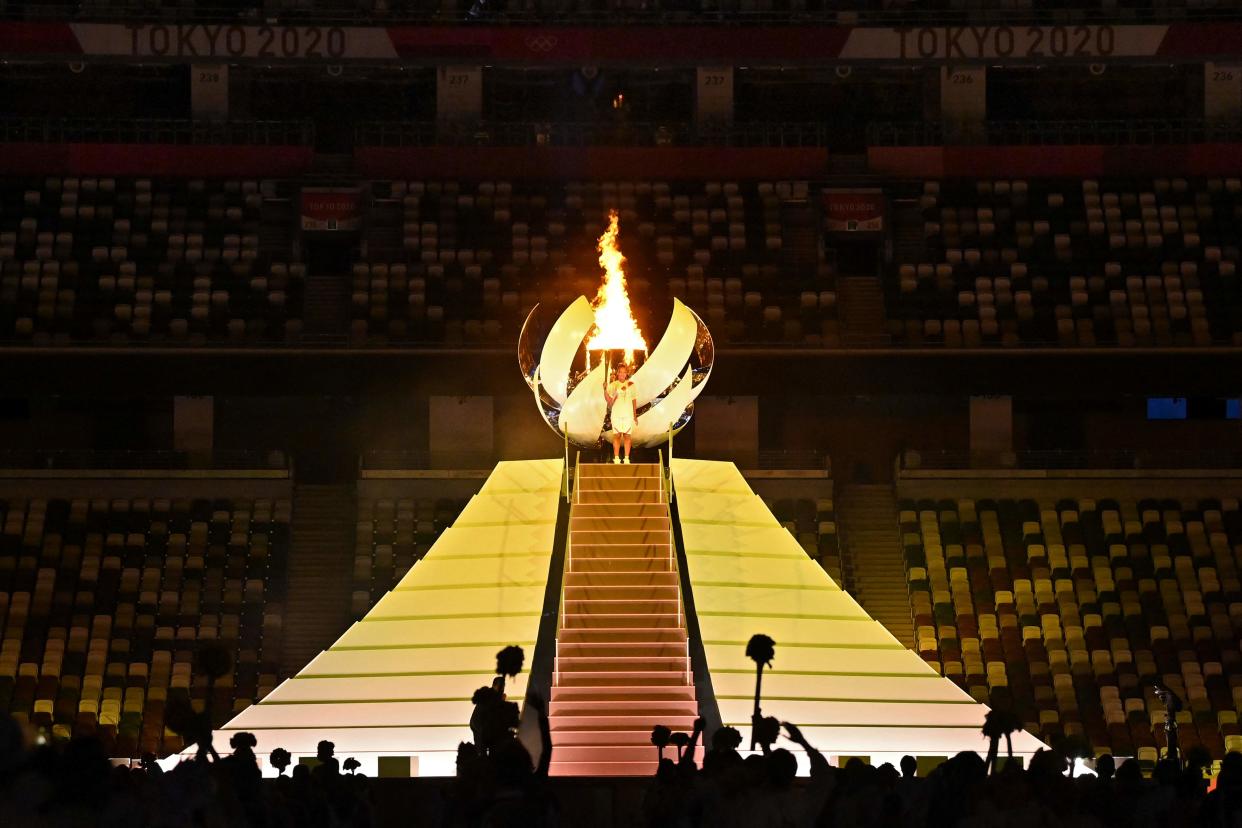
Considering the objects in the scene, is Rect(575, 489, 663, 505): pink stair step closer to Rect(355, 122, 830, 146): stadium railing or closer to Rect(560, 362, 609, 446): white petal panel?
Rect(560, 362, 609, 446): white petal panel

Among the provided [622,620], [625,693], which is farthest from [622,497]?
[625,693]

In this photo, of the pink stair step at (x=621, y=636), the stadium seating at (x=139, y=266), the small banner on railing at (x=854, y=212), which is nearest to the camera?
the pink stair step at (x=621, y=636)

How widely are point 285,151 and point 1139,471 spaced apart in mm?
16453

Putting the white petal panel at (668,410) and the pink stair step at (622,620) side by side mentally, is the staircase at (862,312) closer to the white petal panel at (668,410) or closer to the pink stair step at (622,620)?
the white petal panel at (668,410)

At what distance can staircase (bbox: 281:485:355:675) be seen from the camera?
36750 millimetres

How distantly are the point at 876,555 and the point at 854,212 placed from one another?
7.50 m

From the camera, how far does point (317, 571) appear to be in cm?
3831

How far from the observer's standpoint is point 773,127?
45125 millimetres

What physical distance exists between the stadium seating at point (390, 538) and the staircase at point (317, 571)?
32 cm

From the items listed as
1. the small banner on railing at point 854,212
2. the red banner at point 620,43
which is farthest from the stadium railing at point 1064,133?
the small banner on railing at point 854,212

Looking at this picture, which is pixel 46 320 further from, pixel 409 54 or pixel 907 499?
pixel 907 499

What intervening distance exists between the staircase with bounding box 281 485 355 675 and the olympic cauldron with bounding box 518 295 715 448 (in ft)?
21.2

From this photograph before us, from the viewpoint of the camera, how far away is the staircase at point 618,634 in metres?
26.8

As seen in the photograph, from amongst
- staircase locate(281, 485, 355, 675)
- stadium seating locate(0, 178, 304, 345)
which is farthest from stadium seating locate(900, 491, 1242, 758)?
stadium seating locate(0, 178, 304, 345)
